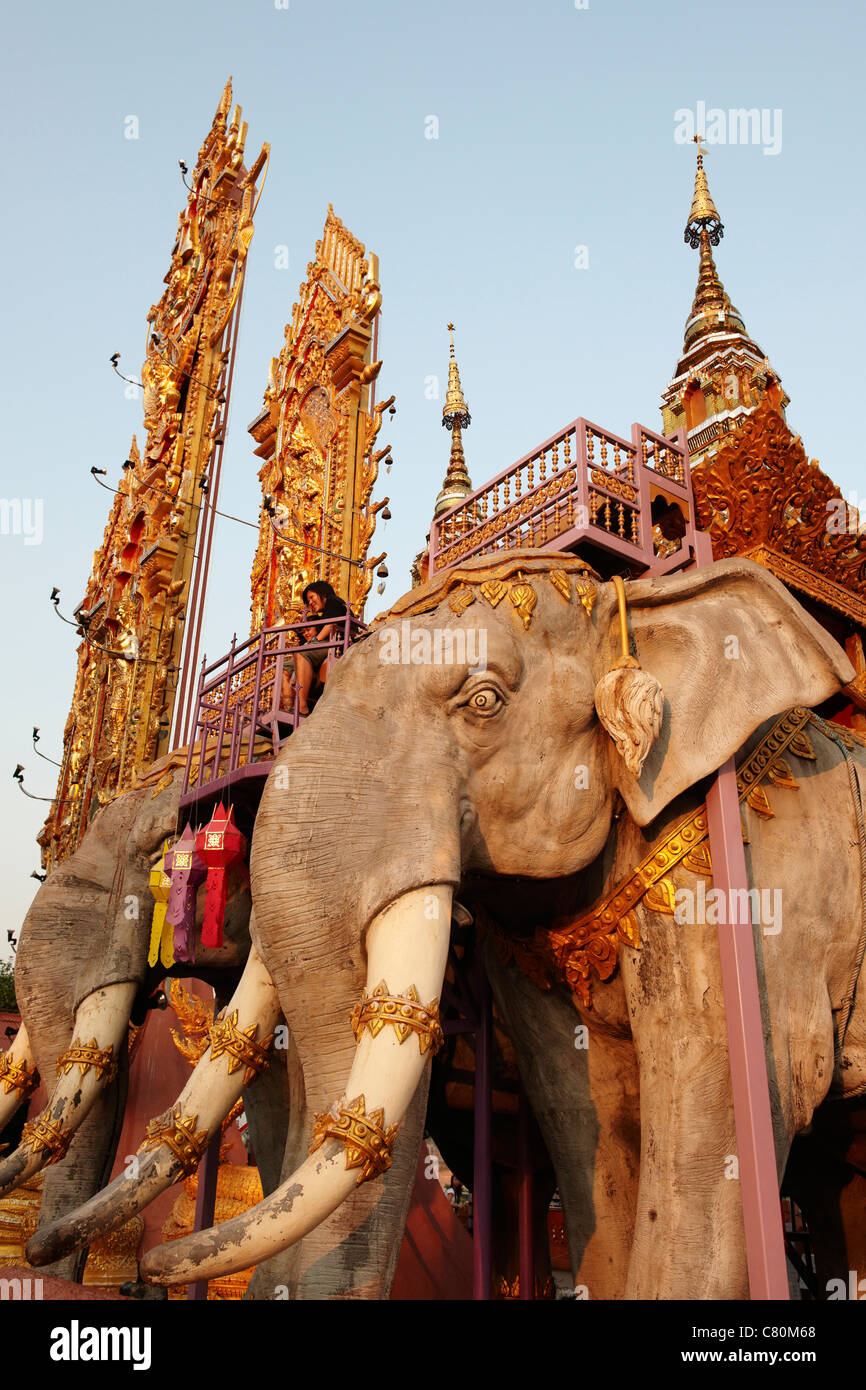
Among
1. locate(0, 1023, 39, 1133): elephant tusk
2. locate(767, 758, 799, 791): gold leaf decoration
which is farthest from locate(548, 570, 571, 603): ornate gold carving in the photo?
locate(0, 1023, 39, 1133): elephant tusk

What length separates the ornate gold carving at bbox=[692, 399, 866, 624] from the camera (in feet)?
18.5

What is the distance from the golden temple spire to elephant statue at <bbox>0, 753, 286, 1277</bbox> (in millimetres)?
14534

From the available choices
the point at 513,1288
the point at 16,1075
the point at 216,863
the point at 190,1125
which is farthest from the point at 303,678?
the point at 513,1288

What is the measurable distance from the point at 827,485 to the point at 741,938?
3.23 meters

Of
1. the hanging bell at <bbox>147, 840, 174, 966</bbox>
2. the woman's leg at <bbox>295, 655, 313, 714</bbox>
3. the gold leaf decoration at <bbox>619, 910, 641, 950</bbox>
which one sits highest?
the woman's leg at <bbox>295, 655, 313, 714</bbox>

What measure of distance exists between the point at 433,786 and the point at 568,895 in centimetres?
89

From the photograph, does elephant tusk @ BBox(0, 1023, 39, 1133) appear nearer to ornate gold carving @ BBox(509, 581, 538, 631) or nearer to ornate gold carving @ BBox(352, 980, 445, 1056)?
ornate gold carving @ BBox(352, 980, 445, 1056)

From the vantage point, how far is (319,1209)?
8.49 feet

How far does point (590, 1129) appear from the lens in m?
3.93

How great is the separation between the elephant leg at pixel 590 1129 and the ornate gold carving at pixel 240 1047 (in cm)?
108

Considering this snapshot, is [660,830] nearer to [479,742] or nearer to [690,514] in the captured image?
[479,742]

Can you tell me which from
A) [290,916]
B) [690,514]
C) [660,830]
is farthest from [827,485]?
[290,916]

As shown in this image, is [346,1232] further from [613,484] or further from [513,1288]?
[613,484]

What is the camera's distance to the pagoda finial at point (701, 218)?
15.6 m
